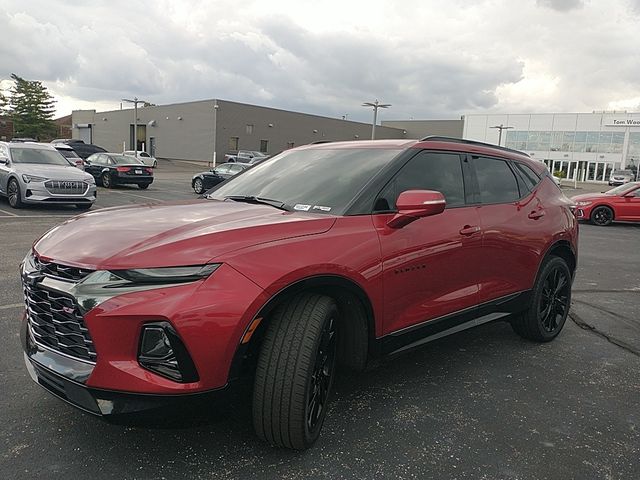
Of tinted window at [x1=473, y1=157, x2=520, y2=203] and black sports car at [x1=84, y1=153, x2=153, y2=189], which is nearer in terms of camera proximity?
tinted window at [x1=473, y1=157, x2=520, y2=203]

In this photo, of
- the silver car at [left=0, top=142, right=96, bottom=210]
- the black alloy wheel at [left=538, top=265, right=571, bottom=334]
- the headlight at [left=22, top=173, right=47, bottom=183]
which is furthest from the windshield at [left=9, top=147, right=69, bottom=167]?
the black alloy wheel at [left=538, top=265, right=571, bottom=334]

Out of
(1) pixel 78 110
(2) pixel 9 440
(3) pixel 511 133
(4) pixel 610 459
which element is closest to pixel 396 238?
(4) pixel 610 459

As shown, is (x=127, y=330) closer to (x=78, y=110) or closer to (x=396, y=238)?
(x=396, y=238)

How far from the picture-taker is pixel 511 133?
218 ft

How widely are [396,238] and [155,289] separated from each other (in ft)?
4.62

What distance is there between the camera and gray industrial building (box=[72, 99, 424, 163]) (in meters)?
50.8

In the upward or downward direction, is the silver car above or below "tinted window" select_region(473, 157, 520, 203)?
below

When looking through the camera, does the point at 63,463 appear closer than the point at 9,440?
Yes

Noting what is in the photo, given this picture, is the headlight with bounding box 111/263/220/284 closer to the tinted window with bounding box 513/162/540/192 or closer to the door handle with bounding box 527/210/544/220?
the door handle with bounding box 527/210/544/220

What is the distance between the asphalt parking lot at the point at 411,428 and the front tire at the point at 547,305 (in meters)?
0.16

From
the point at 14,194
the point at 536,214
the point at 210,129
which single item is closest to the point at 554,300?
the point at 536,214

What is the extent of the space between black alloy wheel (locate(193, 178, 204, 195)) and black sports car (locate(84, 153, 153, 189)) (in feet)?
5.85

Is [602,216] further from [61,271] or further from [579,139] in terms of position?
[579,139]

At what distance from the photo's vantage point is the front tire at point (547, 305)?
14.1 ft
